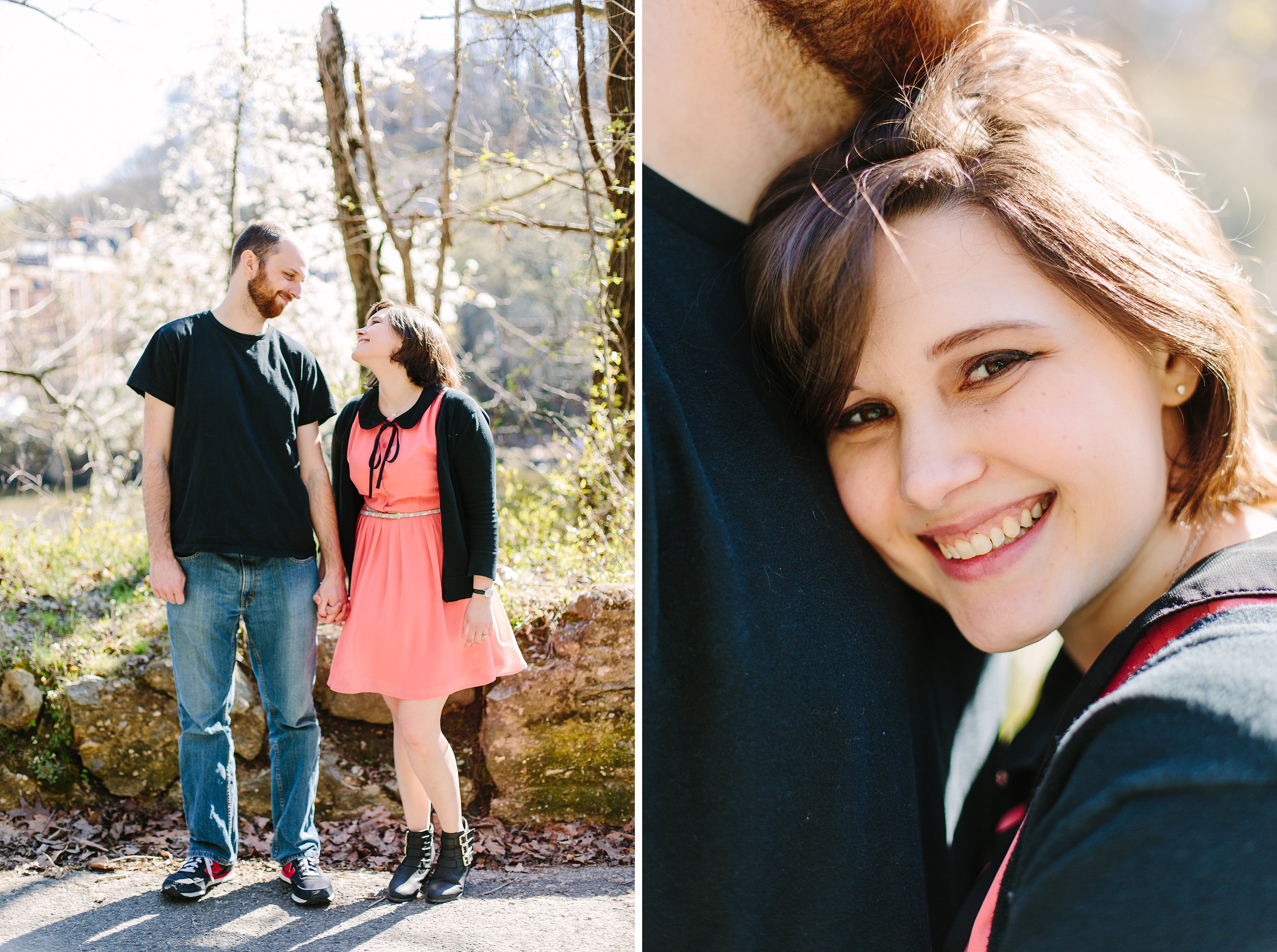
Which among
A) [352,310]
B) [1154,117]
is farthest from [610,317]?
[1154,117]

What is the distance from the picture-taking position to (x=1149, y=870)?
0.65 m

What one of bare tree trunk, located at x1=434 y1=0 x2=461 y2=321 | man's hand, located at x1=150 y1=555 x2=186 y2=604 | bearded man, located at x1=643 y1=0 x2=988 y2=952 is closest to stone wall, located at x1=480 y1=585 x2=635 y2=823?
man's hand, located at x1=150 y1=555 x2=186 y2=604

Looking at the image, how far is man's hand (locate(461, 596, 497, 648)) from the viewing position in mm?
1692

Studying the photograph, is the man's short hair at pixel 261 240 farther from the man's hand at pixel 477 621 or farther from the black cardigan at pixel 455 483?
the man's hand at pixel 477 621

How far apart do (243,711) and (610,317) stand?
126 centimetres

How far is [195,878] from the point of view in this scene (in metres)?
1.62

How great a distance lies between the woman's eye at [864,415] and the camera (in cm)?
98

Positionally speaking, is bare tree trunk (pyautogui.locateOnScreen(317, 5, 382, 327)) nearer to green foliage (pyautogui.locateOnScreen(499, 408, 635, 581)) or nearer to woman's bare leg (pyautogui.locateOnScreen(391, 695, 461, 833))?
green foliage (pyautogui.locateOnScreen(499, 408, 635, 581))

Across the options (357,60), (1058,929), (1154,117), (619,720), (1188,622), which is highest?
(357,60)

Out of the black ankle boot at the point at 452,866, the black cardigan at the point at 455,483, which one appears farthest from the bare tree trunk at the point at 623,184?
the black ankle boot at the point at 452,866

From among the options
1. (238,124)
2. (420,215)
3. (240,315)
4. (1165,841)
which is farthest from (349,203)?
(1165,841)

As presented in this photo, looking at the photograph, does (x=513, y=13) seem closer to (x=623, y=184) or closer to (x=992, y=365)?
(x=623, y=184)

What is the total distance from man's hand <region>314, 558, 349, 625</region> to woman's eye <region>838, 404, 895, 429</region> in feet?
3.72

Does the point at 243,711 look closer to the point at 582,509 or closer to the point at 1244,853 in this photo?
the point at 582,509
